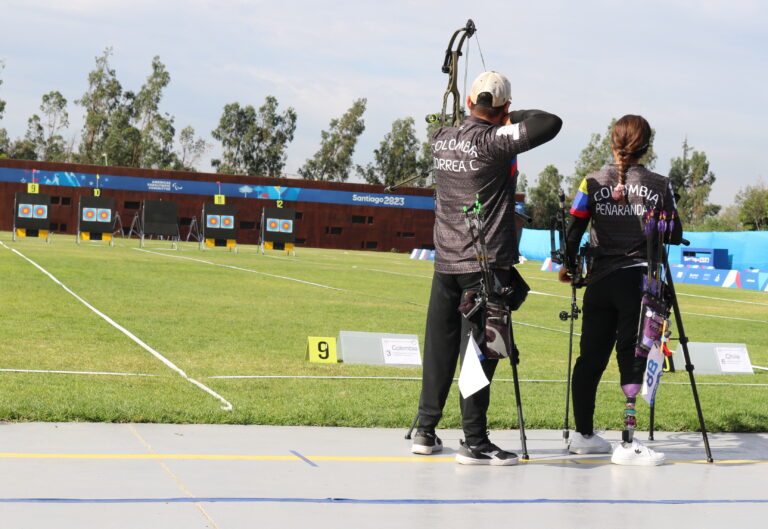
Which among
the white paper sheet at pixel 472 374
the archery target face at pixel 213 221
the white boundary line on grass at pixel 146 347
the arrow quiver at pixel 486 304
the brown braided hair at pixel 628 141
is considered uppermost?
the brown braided hair at pixel 628 141

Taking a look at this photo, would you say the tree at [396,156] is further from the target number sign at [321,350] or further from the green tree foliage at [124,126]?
the target number sign at [321,350]

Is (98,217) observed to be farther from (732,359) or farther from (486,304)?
(486,304)

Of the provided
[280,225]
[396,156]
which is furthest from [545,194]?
[280,225]

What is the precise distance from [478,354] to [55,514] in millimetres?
2238

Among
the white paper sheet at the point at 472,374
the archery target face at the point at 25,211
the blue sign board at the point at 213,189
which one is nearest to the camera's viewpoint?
the white paper sheet at the point at 472,374

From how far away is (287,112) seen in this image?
96938mm

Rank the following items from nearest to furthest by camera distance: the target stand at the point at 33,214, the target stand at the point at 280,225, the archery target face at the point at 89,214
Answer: the target stand at the point at 33,214
the archery target face at the point at 89,214
the target stand at the point at 280,225

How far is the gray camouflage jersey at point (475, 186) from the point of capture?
5.06 m

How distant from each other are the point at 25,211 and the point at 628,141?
40903 millimetres

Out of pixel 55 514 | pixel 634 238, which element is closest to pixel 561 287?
pixel 634 238

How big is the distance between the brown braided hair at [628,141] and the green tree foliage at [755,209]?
65387 mm

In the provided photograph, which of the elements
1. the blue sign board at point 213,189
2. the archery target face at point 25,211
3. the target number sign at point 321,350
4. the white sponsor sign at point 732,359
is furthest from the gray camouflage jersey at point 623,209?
the blue sign board at point 213,189

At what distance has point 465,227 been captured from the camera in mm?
5180

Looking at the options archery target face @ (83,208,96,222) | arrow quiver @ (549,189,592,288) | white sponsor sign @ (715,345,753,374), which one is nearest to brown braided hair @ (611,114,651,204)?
arrow quiver @ (549,189,592,288)
